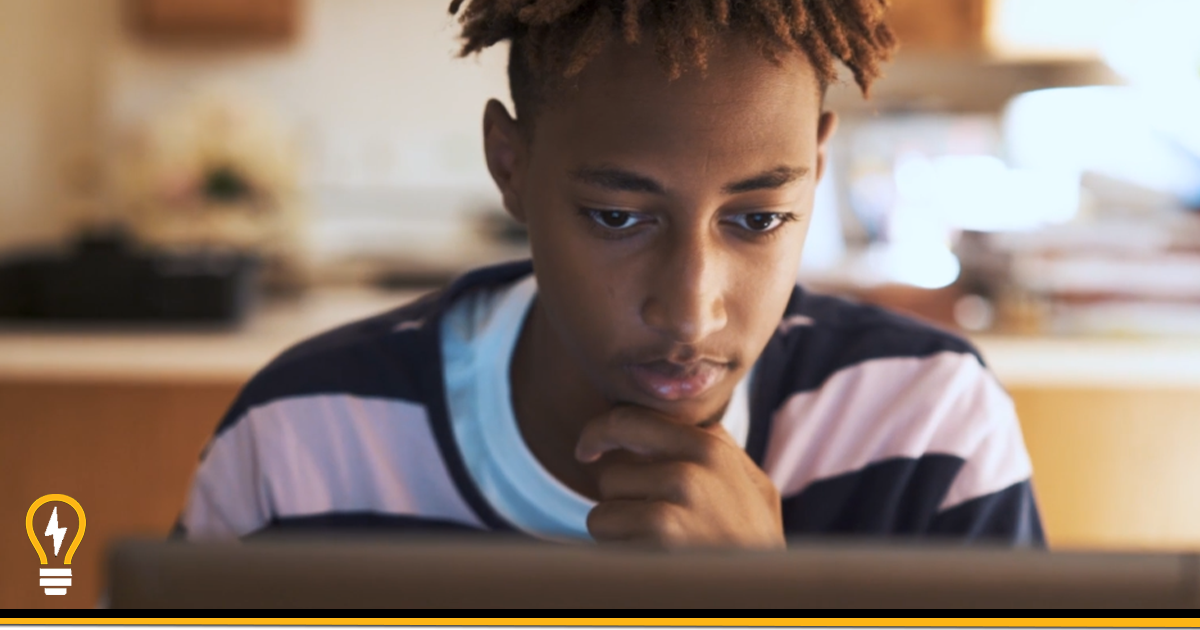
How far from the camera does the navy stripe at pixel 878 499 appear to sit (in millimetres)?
888

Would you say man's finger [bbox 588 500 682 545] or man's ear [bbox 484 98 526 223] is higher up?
man's ear [bbox 484 98 526 223]

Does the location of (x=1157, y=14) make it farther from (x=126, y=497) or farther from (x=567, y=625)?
(x=567, y=625)

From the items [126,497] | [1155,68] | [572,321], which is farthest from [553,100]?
[1155,68]

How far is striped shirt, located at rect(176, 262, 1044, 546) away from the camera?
2.89 feet

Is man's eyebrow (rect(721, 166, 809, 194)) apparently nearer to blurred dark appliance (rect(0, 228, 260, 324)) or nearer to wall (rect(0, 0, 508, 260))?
blurred dark appliance (rect(0, 228, 260, 324))

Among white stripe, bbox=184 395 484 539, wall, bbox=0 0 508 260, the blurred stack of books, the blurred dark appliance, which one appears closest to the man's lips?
white stripe, bbox=184 395 484 539

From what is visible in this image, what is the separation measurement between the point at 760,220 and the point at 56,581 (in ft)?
1.71

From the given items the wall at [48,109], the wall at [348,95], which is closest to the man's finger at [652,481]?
the wall at [48,109]

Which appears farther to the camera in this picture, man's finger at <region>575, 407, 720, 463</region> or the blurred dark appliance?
the blurred dark appliance

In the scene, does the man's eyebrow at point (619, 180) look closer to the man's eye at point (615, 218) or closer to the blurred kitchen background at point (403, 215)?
the man's eye at point (615, 218)

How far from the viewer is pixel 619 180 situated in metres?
0.70

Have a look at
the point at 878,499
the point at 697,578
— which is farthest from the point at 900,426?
the point at 697,578

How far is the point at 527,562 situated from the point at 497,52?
0.63 metres

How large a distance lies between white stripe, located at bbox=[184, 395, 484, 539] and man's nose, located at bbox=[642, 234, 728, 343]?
0.27 metres
